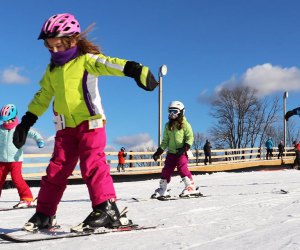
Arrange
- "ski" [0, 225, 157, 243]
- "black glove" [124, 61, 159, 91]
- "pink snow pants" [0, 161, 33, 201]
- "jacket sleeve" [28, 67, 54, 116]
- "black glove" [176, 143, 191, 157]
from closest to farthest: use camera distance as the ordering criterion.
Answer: "ski" [0, 225, 157, 243] < "black glove" [124, 61, 159, 91] < "jacket sleeve" [28, 67, 54, 116] < "pink snow pants" [0, 161, 33, 201] < "black glove" [176, 143, 191, 157]

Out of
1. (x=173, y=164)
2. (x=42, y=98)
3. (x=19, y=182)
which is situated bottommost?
(x=19, y=182)

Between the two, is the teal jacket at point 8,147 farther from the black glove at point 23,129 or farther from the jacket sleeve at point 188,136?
the black glove at point 23,129

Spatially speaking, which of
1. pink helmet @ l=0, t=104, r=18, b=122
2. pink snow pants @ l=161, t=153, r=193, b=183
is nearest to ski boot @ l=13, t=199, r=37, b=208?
pink helmet @ l=0, t=104, r=18, b=122

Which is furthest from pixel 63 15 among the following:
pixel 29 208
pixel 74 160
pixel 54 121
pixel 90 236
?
pixel 29 208

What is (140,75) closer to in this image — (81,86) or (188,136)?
(81,86)

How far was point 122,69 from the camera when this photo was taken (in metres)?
3.15

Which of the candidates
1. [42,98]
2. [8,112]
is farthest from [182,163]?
[42,98]

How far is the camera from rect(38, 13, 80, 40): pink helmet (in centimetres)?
325

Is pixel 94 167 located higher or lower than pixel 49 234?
higher

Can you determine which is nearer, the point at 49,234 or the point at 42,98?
the point at 49,234

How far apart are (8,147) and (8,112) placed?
1.77 feet

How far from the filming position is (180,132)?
742 cm

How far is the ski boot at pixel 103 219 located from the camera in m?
3.04

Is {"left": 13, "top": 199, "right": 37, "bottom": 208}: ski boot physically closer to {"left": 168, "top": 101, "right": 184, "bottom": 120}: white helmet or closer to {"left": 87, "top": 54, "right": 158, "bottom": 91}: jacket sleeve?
{"left": 168, "top": 101, "right": 184, "bottom": 120}: white helmet
